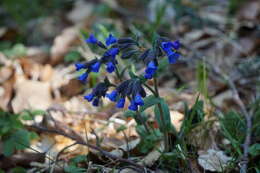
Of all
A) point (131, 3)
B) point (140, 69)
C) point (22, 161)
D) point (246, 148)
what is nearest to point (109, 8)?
point (131, 3)

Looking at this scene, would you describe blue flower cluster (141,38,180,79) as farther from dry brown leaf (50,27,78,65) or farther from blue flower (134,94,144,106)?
dry brown leaf (50,27,78,65)

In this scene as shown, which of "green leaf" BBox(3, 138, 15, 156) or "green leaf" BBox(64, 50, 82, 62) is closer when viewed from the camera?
"green leaf" BBox(3, 138, 15, 156)

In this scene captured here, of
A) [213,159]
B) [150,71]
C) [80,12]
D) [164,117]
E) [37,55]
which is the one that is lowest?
[213,159]

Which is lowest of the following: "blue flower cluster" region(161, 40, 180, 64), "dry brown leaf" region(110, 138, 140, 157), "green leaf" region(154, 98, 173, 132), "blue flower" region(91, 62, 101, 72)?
"dry brown leaf" region(110, 138, 140, 157)

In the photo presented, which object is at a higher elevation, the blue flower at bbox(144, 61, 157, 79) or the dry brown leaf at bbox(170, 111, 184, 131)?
the blue flower at bbox(144, 61, 157, 79)

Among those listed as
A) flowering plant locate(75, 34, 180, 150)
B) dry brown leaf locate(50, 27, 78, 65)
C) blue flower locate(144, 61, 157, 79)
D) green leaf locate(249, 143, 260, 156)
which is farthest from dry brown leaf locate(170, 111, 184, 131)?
dry brown leaf locate(50, 27, 78, 65)

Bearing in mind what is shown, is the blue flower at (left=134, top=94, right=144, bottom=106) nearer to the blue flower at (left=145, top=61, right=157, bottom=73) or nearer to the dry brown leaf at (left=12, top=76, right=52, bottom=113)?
the blue flower at (left=145, top=61, right=157, bottom=73)

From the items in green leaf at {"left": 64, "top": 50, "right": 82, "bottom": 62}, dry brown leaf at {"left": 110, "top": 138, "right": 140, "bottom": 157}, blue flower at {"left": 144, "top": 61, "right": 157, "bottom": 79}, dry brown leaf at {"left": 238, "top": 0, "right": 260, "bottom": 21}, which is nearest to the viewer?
blue flower at {"left": 144, "top": 61, "right": 157, "bottom": 79}

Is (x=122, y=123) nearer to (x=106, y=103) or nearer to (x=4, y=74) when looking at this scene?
(x=106, y=103)

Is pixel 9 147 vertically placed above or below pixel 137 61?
below

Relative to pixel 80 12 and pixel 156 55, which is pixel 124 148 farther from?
pixel 80 12

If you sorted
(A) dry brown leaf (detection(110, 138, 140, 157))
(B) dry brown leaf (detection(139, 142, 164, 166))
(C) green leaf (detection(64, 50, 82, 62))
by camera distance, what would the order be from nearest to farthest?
(B) dry brown leaf (detection(139, 142, 164, 166)) < (A) dry brown leaf (detection(110, 138, 140, 157)) < (C) green leaf (detection(64, 50, 82, 62))

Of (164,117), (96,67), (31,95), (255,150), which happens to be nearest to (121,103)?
(96,67)
